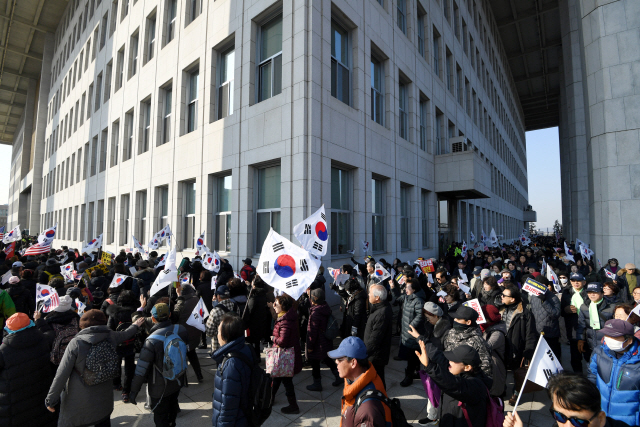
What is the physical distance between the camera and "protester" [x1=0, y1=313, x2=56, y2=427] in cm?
376

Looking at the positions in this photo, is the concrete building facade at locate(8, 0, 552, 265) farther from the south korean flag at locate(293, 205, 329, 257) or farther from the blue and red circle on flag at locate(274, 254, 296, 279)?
the blue and red circle on flag at locate(274, 254, 296, 279)

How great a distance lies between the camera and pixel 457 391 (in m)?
2.80

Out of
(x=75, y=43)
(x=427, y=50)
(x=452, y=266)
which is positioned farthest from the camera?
(x=75, y=43)

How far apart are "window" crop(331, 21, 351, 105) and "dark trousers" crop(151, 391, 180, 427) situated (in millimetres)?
10654

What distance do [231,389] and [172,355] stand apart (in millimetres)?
1319

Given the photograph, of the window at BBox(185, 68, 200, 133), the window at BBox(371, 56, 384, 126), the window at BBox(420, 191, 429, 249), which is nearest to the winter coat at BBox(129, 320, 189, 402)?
the window at BBox(371, 56, 384, 126)

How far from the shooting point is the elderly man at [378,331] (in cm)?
503

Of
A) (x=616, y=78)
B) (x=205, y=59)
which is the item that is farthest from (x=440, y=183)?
(x=205, y=59)

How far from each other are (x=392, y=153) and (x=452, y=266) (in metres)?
6.37

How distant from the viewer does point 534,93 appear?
58.7 m

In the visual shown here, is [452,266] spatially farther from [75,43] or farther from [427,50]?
[75,43]

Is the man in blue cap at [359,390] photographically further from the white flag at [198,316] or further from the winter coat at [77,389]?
the white flag at [198,316]

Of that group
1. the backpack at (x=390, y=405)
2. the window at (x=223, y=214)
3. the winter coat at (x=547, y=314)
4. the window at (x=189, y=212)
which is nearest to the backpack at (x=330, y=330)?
the backpack at (x=390, y=405)

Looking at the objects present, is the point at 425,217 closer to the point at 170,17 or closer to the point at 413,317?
the point at 413,317
